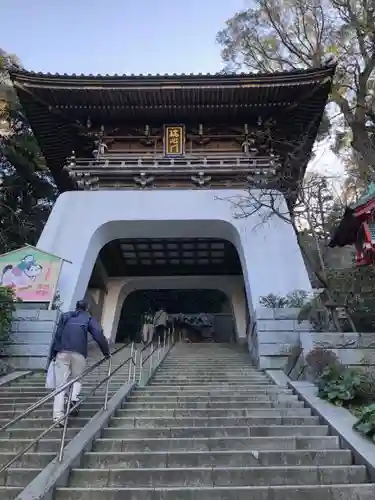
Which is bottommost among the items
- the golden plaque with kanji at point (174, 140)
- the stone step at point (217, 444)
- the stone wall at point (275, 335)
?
the stone step at point (217, 444)

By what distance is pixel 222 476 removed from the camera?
143 inches

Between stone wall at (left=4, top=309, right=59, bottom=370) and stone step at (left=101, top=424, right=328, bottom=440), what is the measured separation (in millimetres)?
4674

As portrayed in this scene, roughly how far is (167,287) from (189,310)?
5620 millimetres

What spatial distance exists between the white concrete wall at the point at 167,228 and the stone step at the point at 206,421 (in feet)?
17.9

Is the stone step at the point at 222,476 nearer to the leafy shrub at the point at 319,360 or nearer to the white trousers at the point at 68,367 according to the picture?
the white trousers at the point at 68,367

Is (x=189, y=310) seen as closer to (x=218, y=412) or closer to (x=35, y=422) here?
(x=218, y=412)

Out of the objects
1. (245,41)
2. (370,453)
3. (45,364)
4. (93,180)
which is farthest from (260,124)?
(370,453)

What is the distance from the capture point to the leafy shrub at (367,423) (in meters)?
4.08

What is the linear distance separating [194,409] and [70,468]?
1993mm

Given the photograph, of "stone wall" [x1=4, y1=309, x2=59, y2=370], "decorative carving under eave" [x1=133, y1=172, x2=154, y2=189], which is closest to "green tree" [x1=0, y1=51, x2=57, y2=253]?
"decorative carving under eave" [x1=133, y1=172, x2=154, y2=189]

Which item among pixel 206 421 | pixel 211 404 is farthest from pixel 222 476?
pixel 211 404

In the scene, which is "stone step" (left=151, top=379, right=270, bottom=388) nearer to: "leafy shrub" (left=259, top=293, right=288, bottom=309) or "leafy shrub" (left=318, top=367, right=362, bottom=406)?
"leafy shrub" (left=318, top=367, right=362, bottom=406)

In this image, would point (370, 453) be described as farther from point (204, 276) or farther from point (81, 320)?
point (204, 276)

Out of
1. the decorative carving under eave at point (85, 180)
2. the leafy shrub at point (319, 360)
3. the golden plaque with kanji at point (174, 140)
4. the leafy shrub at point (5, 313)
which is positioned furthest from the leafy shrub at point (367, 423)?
the decorative carving under eave at point (85, 180)
